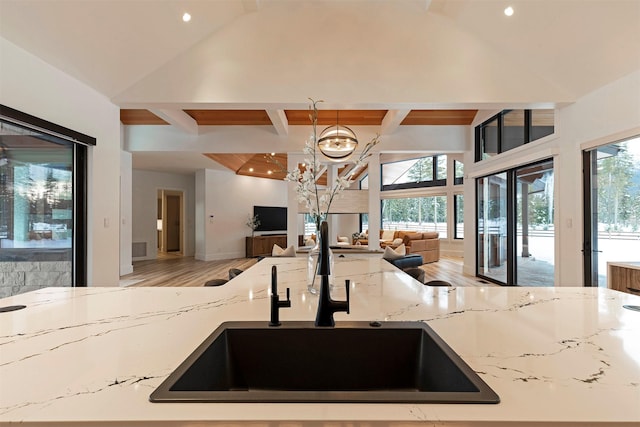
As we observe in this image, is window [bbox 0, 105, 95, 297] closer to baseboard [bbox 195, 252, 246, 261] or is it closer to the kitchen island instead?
the kitchen island

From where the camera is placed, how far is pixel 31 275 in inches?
107

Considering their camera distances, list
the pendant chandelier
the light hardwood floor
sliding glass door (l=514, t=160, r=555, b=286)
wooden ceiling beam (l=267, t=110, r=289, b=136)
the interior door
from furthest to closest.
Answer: the interior door
the light hardwood floor
wooden ceiling beam (l=267, t=110, r=289, b=136)
sliding glass door (l=514, t=160, r=555, b=286)
the pendant chandelier

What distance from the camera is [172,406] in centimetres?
56

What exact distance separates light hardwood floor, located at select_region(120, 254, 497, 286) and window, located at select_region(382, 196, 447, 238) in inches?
81.4

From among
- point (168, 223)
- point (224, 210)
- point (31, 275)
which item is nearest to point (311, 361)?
point (31, 275)

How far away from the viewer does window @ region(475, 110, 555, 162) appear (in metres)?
4.40

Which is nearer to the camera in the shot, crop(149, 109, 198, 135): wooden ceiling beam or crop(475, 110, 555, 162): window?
crop(475, 110, 555, 162): window

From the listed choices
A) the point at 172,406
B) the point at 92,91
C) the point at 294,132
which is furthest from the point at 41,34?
the point at 294,132

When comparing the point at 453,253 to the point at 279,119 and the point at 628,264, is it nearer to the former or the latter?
the point at 628,264

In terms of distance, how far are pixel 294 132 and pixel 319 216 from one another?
480 centimetres

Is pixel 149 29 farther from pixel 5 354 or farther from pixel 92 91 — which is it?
pixel 5 354

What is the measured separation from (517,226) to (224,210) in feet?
23.6

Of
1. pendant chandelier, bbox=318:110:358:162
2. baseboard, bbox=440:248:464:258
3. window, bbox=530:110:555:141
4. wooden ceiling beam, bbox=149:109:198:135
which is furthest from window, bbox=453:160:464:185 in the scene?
wooden ceiling beam, bbox=149:109:198:135

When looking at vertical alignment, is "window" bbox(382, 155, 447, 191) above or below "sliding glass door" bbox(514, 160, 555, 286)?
above
